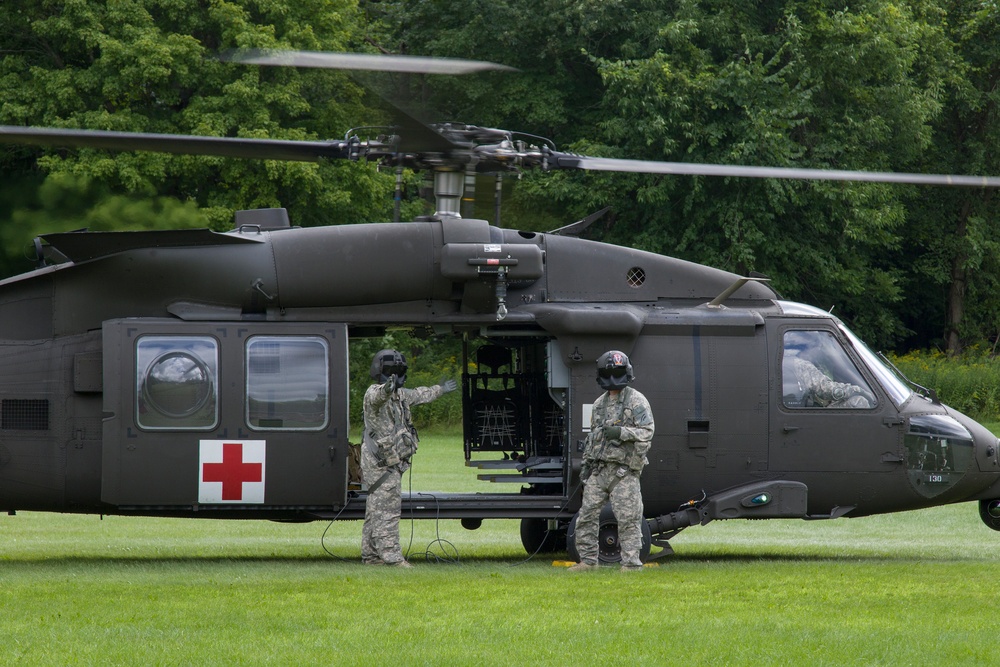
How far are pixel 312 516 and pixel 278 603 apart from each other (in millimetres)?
2625

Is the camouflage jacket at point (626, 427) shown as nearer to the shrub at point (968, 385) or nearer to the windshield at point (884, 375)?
the windshield at point (884, 375)

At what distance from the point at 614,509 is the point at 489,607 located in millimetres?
2541

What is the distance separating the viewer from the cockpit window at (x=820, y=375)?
12844 mm

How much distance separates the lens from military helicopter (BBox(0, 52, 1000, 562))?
472 inches

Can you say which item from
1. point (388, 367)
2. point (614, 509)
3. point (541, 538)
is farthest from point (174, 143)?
point (541, 538)

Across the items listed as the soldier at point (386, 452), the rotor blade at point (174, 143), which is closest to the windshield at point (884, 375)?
the soldier at point (386, 452)

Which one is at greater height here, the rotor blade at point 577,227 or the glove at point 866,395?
the rotor blade at point 577,227

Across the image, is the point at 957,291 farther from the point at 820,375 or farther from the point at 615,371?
the point at 615,371

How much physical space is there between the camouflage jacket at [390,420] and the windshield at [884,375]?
399 cm

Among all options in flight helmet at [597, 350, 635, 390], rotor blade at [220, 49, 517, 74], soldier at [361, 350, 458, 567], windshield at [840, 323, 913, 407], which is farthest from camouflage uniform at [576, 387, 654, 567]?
rotor blade at [220, 49, 517, 74]

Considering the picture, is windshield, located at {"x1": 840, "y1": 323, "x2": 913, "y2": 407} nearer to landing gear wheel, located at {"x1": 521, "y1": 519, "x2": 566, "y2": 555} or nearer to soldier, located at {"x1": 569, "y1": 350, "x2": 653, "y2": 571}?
soldier, located at {"x1": 569, "y1": 350, "x2": 653, "y2": 571}

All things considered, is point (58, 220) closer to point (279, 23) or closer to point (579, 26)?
point (279, 23)

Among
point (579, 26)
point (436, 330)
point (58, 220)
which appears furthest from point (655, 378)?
point (579, 26)

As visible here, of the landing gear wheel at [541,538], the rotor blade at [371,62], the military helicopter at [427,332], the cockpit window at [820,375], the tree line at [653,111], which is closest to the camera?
the rotor blade at [371,62]
